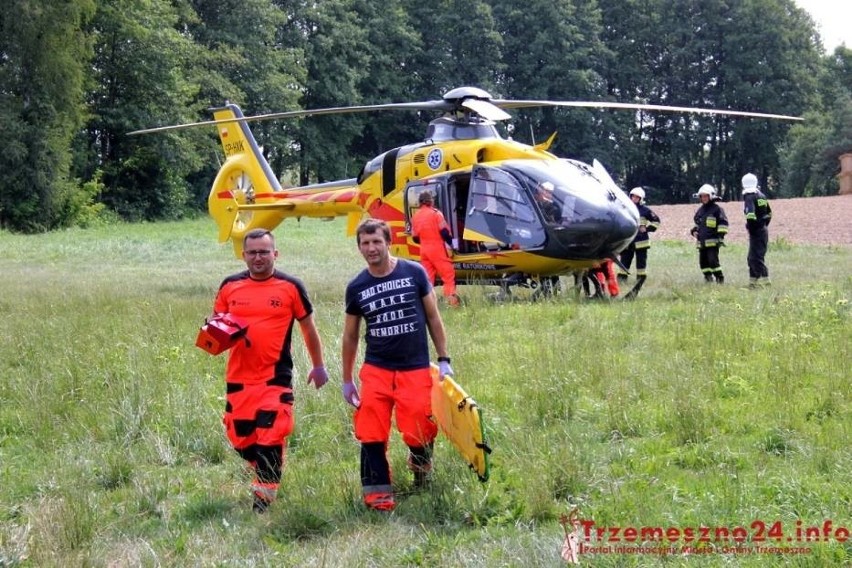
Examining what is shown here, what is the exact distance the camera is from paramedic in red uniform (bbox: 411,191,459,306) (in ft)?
38.1

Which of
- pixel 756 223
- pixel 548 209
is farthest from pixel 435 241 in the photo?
pixel 756 223

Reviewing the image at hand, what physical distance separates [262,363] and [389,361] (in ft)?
2.43

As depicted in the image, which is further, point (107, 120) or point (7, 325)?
point (107, 120)

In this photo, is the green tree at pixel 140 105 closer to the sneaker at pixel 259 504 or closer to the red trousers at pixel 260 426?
the red trousers at pixel 260 426

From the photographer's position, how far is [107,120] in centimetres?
4166

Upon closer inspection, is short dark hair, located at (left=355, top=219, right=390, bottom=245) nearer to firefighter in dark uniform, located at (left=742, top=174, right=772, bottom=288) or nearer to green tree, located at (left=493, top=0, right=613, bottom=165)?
firefighter in dark uniform, located at (left=742, top=174, right=772, bottom=288)

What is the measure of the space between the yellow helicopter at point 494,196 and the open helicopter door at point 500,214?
0.01 meters

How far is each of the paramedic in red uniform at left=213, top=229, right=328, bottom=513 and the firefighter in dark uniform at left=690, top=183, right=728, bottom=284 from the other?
373 inches

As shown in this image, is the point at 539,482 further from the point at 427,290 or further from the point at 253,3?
the point at 253,3

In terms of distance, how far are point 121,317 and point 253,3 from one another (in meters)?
40.8

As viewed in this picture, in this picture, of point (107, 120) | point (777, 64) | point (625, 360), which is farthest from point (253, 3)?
point (625, 360)

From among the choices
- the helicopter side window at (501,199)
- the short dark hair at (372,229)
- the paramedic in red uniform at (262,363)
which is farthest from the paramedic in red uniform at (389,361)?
the helicopter side window at (501,199)

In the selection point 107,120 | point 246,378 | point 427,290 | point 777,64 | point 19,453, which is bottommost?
point 19,453

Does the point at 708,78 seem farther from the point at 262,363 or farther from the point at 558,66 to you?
the point at 262,363
